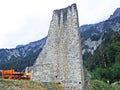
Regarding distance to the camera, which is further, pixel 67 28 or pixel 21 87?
pixel 67 28

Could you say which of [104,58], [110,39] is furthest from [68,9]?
[110,39]

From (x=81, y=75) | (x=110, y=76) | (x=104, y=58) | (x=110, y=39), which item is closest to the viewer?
(x=81, y=75)

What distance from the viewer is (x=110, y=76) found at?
255 ft

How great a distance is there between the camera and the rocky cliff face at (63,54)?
93.9ft

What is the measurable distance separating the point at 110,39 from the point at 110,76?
31450 mm

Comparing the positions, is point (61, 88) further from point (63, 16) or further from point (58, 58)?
point (63, 16)

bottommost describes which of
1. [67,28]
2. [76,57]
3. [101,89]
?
[101,89]

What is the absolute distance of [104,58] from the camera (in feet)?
317

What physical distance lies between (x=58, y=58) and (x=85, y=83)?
9.27ft

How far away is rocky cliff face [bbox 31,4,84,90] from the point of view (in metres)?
28.6

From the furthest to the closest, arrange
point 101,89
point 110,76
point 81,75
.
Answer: point 110,76, point 101,89, point 81,75

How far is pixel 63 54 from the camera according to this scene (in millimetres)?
29438

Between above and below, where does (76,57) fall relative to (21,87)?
above

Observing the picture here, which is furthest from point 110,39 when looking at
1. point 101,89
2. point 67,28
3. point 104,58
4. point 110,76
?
point 67,28
